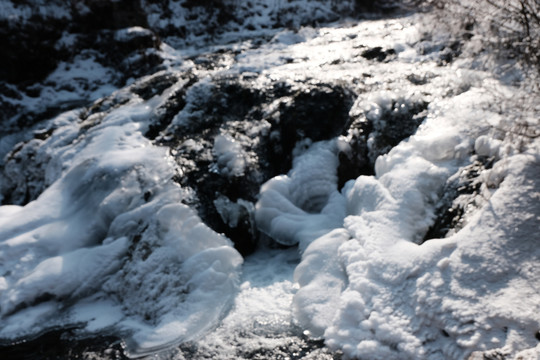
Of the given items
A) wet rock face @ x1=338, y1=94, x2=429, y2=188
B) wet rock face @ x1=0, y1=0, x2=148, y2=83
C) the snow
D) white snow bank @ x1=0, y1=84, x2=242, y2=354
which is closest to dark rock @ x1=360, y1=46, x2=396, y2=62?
wet rock face @ x1=338, y1=94, x2=429, y2=188

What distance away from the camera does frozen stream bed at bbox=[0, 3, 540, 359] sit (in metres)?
2.63

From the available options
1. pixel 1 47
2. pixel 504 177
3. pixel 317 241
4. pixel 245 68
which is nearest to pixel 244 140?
pixel 317 241

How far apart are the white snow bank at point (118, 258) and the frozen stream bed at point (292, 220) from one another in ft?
0.05

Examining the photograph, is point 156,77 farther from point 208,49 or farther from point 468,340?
point 468,340

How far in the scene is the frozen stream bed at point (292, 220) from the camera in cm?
263

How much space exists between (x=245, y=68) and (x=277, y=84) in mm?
968

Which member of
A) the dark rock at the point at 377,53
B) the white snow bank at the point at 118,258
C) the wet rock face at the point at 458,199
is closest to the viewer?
the wet rock face at the point at 458,199

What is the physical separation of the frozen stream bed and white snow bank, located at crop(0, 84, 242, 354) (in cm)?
1

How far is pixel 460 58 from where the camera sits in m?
5.35

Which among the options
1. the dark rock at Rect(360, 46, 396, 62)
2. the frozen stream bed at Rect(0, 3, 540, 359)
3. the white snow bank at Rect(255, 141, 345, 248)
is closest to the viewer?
the frozen stream bed at Rect(0, 3, 540, 359)

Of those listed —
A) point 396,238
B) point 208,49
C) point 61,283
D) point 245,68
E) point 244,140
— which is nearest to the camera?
point 396,238

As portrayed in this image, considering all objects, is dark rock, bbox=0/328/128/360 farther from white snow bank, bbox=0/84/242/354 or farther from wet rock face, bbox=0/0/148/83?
wet rock face, bbox=0/0/148/83

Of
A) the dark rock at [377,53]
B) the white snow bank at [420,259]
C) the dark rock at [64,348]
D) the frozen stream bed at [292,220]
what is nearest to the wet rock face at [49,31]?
the frozen stream bed at [292,220]

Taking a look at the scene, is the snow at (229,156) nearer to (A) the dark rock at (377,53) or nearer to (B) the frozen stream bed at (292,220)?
(B) the frozen stream bed at (292,220)
